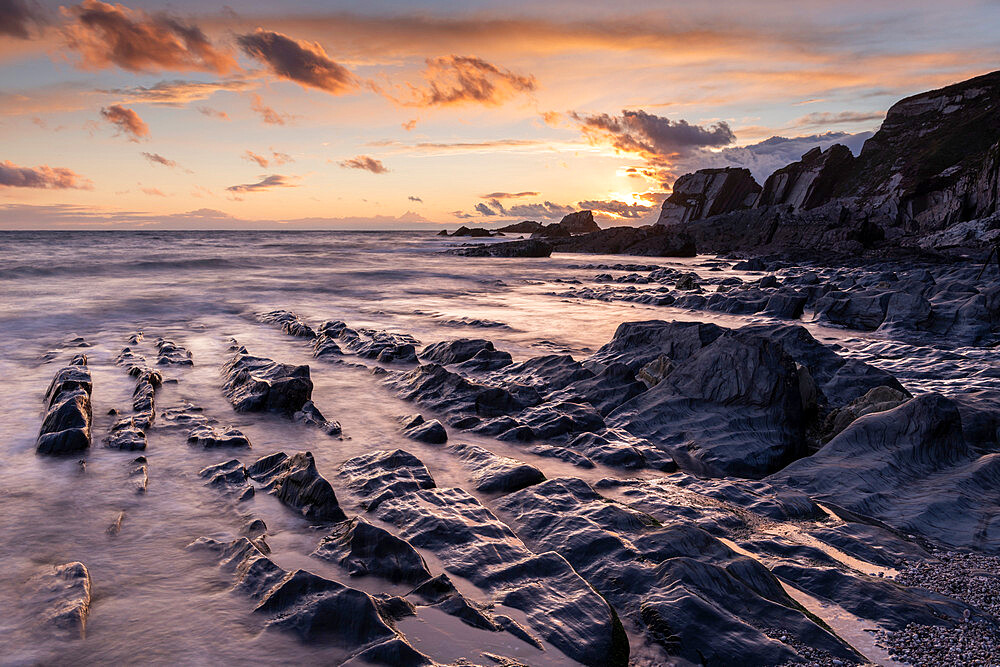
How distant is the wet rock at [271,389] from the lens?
7125 millimetres

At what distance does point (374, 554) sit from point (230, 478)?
2.12 meters

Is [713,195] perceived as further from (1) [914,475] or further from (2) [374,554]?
(2) [374,554]

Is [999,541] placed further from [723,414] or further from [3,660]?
[3,660]

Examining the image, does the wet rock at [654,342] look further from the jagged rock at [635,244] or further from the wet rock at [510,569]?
the jagged rock at [635,244]

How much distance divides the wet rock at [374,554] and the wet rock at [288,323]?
30.8ft

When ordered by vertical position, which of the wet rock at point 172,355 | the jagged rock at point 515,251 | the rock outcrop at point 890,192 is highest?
the rock outcrop at point 890,192

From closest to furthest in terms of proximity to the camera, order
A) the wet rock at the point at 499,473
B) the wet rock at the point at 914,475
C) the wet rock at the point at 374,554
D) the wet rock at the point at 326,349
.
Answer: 1. the wet rock at the point at 374,554
2. the wet rock at the point at 914,475
3. the wet rock at the point at 499,473
4. the wet rock at the point at 326,349

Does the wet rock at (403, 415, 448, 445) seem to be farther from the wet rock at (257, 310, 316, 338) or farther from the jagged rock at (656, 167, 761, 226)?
the jagged rock at (656, 167, 761, 226)

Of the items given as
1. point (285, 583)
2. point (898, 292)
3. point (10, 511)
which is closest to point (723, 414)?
point (285, 583)

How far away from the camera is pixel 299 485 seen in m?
4.70

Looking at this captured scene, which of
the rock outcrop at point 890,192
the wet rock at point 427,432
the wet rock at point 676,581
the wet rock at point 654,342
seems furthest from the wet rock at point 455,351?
the rock outcrop at point 890,192

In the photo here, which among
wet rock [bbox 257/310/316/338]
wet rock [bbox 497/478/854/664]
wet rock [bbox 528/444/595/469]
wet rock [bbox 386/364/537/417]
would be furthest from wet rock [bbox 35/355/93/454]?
wet rock [bbox 257/310/316/338]

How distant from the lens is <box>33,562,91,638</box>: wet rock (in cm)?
313

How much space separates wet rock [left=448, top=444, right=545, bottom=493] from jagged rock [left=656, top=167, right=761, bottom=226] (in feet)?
314
